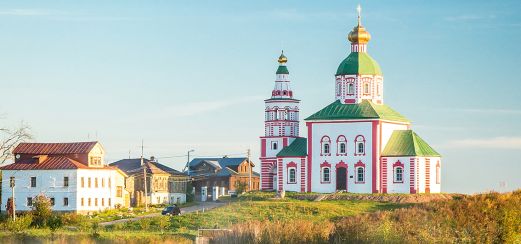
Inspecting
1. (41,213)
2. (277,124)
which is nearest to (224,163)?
(277,124)

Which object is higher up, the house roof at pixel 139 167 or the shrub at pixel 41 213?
the house roof at pixel 139 167

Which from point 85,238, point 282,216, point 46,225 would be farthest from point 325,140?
point 85,238

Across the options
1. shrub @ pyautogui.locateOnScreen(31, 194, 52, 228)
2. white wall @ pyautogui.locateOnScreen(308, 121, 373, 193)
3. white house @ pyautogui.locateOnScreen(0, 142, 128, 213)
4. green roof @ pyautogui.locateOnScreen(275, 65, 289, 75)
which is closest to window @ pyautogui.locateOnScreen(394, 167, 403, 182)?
white wall @ pyautogui.locateOnScreen(308, 121, 373, 193)

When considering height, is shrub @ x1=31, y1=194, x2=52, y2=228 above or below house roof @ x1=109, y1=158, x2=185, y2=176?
below

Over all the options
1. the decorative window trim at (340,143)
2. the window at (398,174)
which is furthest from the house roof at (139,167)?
the window at (398,174)

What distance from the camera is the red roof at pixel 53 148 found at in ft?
247

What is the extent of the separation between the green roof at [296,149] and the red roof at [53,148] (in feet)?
40.6

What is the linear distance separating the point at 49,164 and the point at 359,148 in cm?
1930

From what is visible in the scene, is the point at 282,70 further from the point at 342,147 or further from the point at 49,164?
the point at 49,164

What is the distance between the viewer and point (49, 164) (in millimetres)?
74438

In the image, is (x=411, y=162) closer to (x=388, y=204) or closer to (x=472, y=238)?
(x=388, y=204)

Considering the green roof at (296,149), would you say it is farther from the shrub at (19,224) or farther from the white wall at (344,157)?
the shrub at (19,224)

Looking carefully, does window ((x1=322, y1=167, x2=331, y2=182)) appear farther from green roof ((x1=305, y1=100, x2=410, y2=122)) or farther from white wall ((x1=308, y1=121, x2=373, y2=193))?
green roof ((x1=305, y1=100, x2=410, y2=122))

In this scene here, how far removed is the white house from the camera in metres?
73.4
